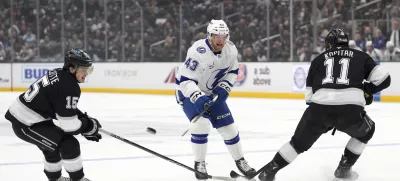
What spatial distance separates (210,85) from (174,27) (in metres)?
10.3

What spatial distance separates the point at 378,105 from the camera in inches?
451

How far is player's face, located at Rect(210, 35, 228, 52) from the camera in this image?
A: 4785 mm

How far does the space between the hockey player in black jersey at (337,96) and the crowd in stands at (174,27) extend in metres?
8.05

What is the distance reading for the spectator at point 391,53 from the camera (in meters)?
12.1

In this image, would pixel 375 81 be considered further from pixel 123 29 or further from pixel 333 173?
pixel 123 29

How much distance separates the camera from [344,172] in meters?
4.73

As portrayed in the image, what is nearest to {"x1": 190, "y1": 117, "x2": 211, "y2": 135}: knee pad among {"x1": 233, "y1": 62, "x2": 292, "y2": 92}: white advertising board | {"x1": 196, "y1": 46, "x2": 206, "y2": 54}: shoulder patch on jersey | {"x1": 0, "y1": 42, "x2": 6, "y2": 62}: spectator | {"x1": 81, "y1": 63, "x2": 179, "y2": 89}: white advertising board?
{"x1": 196, "y1": 46, "x2": 206, "y2": 54}: shoulder patch on jersey

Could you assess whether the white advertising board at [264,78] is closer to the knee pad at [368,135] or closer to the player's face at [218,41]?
the player's face at [218,41]

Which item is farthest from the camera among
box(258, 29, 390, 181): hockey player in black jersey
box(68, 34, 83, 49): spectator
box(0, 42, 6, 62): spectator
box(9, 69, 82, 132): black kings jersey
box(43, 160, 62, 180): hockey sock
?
box(0, 42, 6, 62): spectator

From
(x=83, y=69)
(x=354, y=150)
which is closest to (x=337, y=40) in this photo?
(x=354, y=150)

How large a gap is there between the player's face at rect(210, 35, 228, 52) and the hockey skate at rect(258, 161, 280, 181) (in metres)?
0.91

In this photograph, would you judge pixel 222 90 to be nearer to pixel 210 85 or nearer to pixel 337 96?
pixel 210 85

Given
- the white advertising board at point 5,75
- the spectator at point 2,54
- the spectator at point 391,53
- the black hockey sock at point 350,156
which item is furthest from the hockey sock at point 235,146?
the spectator at point 2,54

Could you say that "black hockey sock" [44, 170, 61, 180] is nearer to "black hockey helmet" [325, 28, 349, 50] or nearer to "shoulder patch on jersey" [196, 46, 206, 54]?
"shoulder patch on jersey" [196, 46, 206, 54]
